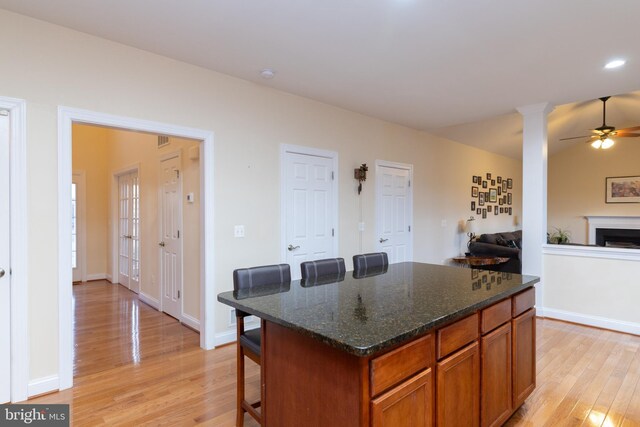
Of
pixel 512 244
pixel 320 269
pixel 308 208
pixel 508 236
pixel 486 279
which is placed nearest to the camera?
pixel 486 279

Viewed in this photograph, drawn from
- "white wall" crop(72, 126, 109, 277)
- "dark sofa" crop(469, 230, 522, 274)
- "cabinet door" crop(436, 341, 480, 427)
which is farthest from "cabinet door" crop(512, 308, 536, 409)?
"white wall" crop(72, 126, 109, 277)

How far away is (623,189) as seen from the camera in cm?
→ 773

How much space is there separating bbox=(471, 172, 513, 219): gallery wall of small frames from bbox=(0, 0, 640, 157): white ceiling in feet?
10.9

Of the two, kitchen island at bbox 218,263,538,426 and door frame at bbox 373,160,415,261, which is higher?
door frame at bbox 373,160,415,261

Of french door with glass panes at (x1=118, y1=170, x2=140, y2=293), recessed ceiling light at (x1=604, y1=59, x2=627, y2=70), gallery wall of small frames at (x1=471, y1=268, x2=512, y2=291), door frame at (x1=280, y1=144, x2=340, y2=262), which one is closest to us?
gallery wall of small frames at (x1=471, y1=268, x2=512, y2=291)

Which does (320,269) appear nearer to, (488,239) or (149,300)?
(149,300)

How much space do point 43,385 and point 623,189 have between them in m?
10.2

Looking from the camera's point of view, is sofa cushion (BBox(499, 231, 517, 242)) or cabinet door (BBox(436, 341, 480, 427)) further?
sofa cushion (BBox(499, 231, 517, 242))

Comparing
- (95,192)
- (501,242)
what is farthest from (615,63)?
(95,192)

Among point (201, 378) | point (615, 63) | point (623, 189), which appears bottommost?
point (201, 378)

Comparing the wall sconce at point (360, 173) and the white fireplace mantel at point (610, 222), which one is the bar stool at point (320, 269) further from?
the white fireplace mantel at point (610, 222)

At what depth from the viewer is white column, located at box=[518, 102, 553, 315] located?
167 inches

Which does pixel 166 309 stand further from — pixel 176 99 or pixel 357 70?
pixel 357 70

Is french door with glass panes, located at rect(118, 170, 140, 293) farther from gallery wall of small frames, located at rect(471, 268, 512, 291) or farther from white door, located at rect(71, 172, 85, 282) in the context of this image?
gallery wall of small frames, located at rect(471, 268, 512, 291)
